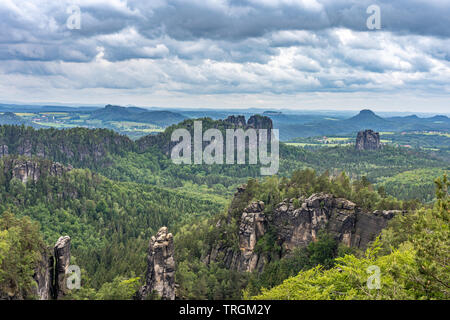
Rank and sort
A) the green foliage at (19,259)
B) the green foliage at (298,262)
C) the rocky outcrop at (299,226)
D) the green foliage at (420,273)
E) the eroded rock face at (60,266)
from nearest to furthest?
the green foliage at (420,273) → the green foliage at (19,259) → the eroded rock face at (60,266) → the green foliage at (298,262) → the rocky outcrop at (299,226)

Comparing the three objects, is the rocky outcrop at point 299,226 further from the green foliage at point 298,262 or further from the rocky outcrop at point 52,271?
the rocky outcrop at point 52,271

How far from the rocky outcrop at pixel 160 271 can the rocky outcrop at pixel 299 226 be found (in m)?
21.5

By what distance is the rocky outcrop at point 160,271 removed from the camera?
5603 centimetres

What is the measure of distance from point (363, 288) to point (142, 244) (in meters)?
88.9

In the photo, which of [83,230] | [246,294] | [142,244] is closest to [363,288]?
[246,294]

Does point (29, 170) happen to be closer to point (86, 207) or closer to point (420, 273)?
point (86, 207)

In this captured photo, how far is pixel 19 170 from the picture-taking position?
142 meters

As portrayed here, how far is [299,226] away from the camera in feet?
236

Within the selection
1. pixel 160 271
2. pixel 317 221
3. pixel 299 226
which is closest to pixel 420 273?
pixel 160 271

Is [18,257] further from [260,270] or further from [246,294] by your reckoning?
[260,270]

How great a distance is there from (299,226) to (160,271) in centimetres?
2848

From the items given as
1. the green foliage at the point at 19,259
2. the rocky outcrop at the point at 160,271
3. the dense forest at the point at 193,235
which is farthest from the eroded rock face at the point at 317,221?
the green foliage at the point at 19,259

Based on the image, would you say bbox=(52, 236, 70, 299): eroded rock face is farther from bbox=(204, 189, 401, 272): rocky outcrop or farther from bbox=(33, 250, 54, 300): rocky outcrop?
bbox=(204, 189, 401, 272): rocky outcrop

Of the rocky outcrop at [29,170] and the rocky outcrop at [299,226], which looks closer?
the rocky outcrop at [299,226]
